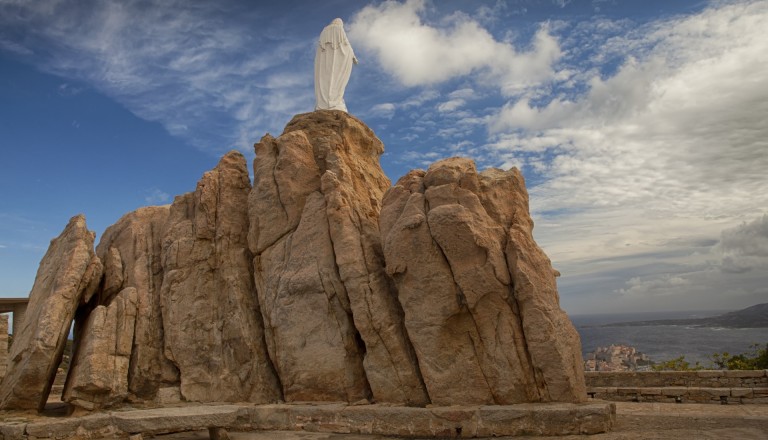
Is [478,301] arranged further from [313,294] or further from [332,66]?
[332,66]

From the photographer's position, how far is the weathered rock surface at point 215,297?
17.7m

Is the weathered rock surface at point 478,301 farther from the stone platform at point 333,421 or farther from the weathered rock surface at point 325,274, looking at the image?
the weathered rock surface at point 325,274

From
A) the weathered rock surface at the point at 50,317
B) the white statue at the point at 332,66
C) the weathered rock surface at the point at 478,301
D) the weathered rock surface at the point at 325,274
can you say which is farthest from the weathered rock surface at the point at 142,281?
the weathered rock surface at the point at 478,301

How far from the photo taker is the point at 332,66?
22.2 meters

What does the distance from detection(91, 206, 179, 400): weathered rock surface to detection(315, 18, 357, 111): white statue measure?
24.2 ft

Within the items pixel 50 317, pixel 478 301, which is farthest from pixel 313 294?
pixel 50 317

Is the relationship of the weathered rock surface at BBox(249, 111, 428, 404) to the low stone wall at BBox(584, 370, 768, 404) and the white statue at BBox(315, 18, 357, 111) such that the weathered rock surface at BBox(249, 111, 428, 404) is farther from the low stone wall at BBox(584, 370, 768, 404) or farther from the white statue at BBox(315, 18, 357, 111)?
the low stone wall at BBox(584, 370, 768, 404)

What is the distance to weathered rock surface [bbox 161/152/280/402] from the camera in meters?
17.7

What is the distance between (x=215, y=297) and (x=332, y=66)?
9682 mm

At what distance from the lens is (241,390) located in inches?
691

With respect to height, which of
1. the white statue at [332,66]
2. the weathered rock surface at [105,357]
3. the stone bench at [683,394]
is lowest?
the stone bench at [683,394]

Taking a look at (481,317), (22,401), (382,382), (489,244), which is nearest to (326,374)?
(382,382)

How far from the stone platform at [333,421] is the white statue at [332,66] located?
11142mm

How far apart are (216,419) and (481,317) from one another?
7.20 meters
